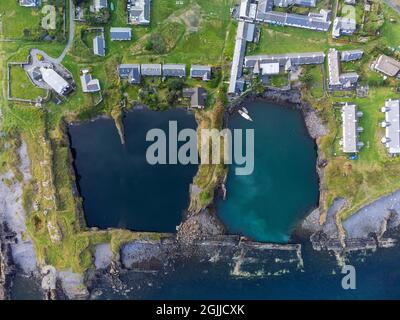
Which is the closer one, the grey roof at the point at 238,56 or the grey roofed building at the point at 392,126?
the grey roofed building at the point at 392,126

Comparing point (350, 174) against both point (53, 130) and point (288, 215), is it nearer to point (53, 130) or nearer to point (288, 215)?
point (288, 215)

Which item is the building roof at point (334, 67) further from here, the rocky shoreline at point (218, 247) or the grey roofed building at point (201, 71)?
the grey roofed building at point (201, 71)

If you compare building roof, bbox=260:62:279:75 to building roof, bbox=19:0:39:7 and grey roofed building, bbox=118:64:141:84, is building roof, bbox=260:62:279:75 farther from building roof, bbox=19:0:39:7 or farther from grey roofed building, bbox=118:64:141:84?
building roof, bbox=19:0:39:7

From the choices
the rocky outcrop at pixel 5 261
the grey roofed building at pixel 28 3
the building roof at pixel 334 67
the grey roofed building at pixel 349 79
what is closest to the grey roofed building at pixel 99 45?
the grey roofed building at pixel 28 3

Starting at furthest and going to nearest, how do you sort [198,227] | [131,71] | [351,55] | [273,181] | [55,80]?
[273,181]
[198,227]
[351,55]
[131,71]
[55,80]

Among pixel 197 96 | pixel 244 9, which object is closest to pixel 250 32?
pixel 244 9

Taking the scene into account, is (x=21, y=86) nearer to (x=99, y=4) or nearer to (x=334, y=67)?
(x=99, y=4)
